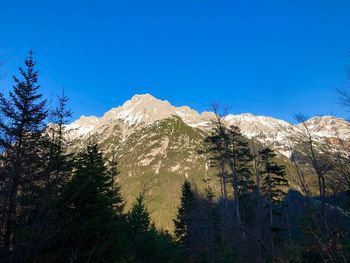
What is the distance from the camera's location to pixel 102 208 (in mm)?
15461

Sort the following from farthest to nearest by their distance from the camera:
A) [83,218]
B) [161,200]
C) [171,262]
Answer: [161,200]
[171,262]
[83,218]

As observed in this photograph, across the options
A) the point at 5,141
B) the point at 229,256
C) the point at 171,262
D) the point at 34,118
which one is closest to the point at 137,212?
the point at 171,262

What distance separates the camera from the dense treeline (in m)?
4.02

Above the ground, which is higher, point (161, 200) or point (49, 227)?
point (161, 200)

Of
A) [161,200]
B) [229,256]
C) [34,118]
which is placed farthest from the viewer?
[161,200]

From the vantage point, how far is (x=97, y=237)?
48.5ft

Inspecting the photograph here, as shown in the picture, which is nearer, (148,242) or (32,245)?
(32,245)

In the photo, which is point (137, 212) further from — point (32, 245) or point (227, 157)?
point (32, 245)

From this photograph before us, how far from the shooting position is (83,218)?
14.0m

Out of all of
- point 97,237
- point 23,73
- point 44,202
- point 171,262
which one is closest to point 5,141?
point 44,202

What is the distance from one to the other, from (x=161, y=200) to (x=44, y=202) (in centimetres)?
18010

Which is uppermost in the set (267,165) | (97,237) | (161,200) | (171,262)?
(161,200)

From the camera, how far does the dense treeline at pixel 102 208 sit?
402 cm

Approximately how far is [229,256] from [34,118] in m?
15.6
